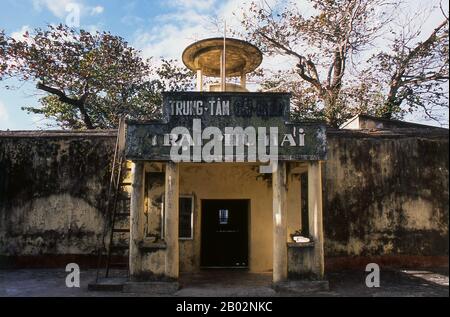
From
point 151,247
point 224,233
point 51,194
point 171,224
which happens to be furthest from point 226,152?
point 51,194

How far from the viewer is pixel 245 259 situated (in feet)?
39.4

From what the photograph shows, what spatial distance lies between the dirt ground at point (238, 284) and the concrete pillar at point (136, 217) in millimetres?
662

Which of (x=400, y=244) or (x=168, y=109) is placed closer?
(x=168, y=109)

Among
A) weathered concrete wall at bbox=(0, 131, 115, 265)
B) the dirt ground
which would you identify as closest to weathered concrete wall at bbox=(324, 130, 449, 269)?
the dirt ground

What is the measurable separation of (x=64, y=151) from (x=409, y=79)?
14639 mm

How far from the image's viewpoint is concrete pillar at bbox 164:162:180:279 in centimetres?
880

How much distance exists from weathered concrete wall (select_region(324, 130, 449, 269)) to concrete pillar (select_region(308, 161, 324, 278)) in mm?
2463

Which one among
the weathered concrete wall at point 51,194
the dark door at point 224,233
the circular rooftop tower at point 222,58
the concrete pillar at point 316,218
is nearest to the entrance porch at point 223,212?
the dark door at point 224,233

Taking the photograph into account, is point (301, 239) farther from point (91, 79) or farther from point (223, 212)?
point (91, 79)

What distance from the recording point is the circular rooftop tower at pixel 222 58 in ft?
34.3

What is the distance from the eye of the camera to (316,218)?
9039mm

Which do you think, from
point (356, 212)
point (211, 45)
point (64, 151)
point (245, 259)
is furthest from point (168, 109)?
point (356, 212)

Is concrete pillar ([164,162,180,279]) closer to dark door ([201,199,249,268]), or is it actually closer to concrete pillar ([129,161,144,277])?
concrete pillar ([129,161,144,277])

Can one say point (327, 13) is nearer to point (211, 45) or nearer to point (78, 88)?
point (211, 45)
